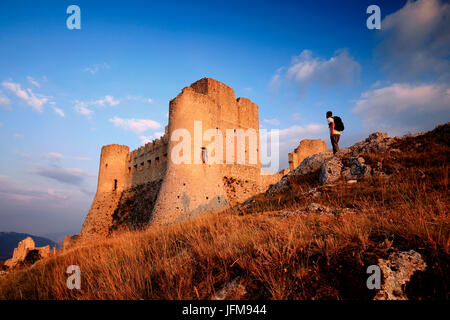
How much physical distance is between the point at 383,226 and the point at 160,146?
17.6 meters

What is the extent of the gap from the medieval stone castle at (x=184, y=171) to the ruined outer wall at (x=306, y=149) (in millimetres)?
127

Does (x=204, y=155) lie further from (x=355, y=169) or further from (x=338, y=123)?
(x=355, y=169)

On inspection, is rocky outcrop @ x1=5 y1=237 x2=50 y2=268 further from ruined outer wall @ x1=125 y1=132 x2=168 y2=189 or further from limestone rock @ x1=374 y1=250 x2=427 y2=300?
limestone rock @ x1=374 y1=250 x2=427 y2=300

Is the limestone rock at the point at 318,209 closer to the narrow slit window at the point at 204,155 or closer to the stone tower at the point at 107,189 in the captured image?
the narrow slit window at the point at 204,155

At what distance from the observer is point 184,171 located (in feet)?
42.1

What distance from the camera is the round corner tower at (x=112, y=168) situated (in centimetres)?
2130

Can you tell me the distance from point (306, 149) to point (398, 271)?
22823mm

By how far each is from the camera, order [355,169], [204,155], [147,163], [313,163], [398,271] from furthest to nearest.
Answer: [147,163] → [204,155] → [313,163] → [355,169] → [398,271]

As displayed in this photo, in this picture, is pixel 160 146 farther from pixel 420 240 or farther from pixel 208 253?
pixel 420 240

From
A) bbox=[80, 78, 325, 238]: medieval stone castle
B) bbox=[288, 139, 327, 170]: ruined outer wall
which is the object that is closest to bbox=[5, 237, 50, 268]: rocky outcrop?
bbox=[80, 78, 325, 238]: medieval stone castle

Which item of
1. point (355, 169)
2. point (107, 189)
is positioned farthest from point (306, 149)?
point (107, 189)

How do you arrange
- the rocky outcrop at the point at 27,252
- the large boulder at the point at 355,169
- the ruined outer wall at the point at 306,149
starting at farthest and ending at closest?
the ruined outer wall at the point at 306,149
the rocky outcrop at the point at 27,252
the large boulder at the point at 355,169

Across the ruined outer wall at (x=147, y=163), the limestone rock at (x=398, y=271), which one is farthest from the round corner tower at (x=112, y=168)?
the limestone rock at (x=398, y=271)
